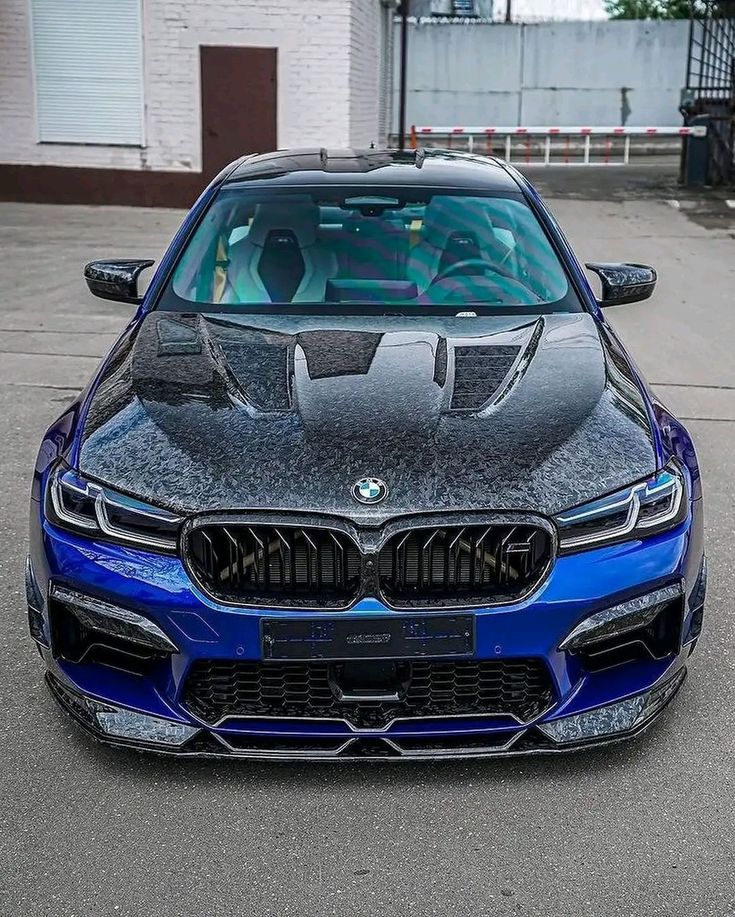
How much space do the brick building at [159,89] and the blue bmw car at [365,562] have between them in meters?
14.2

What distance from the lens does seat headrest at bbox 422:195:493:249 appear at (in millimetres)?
4429

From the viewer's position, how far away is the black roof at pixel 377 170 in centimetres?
459

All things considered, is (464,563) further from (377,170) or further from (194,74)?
(194,74)

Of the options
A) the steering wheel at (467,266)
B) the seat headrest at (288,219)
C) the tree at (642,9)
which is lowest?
the steering wheel at (467,266)

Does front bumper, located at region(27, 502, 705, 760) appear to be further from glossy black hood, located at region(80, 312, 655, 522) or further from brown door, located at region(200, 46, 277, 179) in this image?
brown door, located at region(200, 46, 277, 179)

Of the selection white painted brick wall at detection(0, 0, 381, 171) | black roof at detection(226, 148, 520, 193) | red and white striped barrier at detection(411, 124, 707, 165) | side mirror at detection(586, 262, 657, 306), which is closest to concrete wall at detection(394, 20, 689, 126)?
red and white striped barrier at detection(411, 124, 707, 165)

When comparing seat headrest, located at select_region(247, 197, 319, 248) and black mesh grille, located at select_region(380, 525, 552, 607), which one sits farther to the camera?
seat headrest, located at select_region(247, 197, 319, 248)

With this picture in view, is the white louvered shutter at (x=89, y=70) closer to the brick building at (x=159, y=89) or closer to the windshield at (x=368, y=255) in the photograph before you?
the brick building at (x=159, y=89)

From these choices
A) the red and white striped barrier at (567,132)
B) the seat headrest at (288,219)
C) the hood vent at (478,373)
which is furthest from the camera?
the red and white striped barrier at (567,132)

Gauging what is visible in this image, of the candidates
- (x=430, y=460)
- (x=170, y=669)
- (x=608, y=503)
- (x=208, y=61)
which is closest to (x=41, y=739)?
(x=170, y=669)

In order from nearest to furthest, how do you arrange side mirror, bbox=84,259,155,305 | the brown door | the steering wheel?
the steering wheel, side mirror, bbox=84,259,155,305, the brown door

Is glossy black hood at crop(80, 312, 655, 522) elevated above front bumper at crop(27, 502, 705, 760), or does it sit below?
above

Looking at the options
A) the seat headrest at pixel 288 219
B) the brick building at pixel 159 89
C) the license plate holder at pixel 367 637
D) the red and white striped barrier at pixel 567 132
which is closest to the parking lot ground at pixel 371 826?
the license plate holder at pixel 367 637

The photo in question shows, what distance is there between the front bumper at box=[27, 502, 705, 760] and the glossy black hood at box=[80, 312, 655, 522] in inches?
7.8
